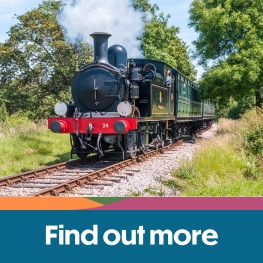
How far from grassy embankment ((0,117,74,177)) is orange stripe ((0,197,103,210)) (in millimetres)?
6665

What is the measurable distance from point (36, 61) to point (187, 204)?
22.9 m

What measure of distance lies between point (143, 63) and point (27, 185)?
6.16 meters

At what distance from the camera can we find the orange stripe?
3512 millimetres

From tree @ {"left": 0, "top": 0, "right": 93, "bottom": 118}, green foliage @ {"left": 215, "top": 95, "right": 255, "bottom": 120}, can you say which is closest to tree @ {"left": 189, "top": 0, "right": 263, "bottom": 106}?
tree @ {"left": 0, "top": 0, "right": 93, "bottom": 118}

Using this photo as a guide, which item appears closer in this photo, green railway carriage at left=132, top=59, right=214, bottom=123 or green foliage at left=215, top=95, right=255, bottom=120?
green railway carriage at left=132, top=59, right=214, bottom=123

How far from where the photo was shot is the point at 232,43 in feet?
67.1

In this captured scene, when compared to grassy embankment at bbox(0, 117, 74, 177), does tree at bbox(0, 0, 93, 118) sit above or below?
above

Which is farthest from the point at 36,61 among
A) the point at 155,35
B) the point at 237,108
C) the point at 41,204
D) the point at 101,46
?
the point at 237,108

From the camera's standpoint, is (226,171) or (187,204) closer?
(187,204)

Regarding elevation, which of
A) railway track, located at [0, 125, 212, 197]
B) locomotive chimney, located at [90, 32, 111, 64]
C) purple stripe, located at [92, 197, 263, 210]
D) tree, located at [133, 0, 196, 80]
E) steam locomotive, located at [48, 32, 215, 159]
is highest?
tree, located at [133, 0, 196, 80]

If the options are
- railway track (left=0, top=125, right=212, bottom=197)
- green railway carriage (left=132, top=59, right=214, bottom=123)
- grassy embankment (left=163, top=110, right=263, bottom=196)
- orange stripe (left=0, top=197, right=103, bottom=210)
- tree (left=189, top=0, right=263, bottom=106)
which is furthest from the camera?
tree (left=189, top=0, right=263, bottom=106)

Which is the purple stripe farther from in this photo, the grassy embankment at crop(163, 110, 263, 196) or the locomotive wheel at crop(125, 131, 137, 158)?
the locomotive wheel at crop(125, 131, 137, 158)

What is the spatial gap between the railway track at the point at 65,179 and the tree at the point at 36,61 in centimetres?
1495

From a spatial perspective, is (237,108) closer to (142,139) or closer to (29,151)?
(142,139)
